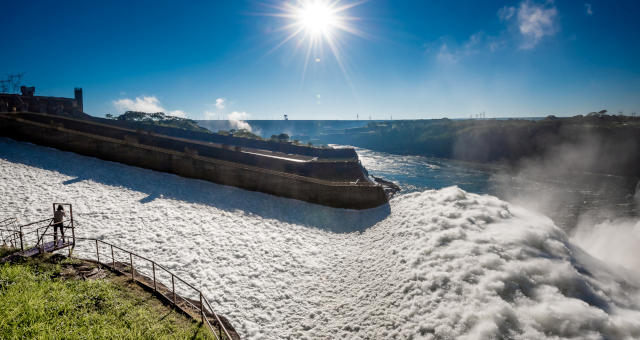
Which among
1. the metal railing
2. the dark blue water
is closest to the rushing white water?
the metal railing

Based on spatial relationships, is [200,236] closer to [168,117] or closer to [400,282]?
[400,282]

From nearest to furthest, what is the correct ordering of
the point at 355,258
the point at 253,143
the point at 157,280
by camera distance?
the point at 157,280 → the point at 355,258 → the point at 253,143

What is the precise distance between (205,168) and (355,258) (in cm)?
1134

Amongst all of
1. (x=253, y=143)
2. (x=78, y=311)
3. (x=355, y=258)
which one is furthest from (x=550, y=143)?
(x=78, y=311)

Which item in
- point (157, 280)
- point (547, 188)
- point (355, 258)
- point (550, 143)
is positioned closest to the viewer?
point (157, 280)

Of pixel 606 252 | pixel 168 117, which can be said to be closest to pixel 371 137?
pixel 168 117

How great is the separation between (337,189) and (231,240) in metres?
6.48

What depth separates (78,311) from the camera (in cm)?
513

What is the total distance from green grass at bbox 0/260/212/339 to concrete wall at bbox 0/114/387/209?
9.32 m

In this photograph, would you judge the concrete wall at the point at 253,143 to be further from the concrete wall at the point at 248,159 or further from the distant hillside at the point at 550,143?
the distant hillside at the point at 550,143

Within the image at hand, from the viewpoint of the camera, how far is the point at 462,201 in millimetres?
12398

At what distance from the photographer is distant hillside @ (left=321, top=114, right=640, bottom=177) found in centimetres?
5222

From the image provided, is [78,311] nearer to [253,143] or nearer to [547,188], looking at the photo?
[253,143]

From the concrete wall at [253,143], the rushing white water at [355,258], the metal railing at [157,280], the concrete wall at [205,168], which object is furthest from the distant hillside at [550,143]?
the metal railing at [157,280]
